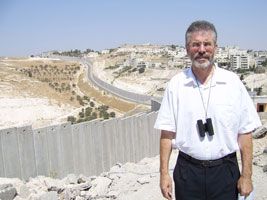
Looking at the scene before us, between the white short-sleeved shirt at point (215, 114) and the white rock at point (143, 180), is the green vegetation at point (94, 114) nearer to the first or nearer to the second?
the white rock at point (143, 180)

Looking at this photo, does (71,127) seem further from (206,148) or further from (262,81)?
(262,81)

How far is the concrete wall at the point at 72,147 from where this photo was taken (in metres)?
5.95

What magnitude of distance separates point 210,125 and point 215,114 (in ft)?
0.39

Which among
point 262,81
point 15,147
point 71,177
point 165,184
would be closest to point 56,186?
point 71,177

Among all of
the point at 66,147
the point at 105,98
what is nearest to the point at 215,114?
the point at 66,147

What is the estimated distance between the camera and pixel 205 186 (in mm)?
Answer: 2801

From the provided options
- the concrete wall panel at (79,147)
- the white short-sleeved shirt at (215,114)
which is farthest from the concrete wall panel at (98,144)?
the white short-sleeved shirt at (215,114)

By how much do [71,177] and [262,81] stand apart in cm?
5717

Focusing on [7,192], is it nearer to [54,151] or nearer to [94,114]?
[54,151]

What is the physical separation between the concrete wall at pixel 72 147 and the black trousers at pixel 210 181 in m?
4.16

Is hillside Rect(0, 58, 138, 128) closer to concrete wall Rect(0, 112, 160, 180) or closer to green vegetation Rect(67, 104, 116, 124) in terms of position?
green vegetation Rect(67, 104, 116, 124)

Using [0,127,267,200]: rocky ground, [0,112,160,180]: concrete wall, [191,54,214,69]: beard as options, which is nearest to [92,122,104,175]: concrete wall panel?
[0,112,160,180]: concrete wall

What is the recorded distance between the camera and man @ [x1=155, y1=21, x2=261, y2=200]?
109 inches

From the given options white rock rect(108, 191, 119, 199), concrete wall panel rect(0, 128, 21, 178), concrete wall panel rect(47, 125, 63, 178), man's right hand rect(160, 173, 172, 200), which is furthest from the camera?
concrete wall panel rect(47, 125, 63, 178)
